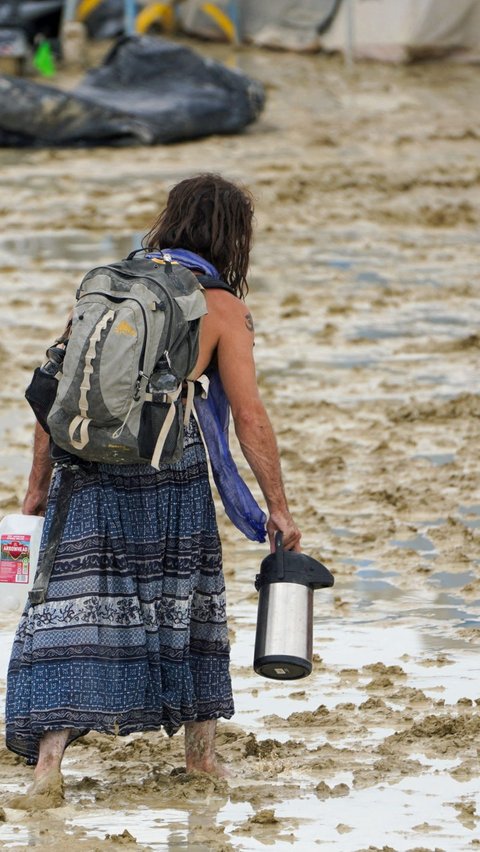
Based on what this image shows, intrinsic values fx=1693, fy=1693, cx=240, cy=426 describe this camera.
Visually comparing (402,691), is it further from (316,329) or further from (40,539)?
(316,329)

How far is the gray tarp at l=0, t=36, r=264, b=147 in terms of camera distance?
15.1m

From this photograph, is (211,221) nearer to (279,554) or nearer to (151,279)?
(151,279)

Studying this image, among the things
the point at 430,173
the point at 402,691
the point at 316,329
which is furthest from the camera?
the point at 430,173

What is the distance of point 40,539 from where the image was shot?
4066 mm

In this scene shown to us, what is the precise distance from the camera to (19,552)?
4094 mm

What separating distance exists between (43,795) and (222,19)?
18.3m

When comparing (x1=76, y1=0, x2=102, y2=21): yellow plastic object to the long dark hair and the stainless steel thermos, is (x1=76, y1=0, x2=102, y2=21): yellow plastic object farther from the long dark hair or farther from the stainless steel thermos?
the stainless steel thermos

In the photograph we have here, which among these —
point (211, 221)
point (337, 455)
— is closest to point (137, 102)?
point (337, 455)

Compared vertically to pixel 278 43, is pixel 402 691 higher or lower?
lower

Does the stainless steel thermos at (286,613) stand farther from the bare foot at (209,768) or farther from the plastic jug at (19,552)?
the plastic jug at (19,552)

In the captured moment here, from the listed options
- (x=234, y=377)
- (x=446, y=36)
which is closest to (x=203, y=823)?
(x=234, y=377)

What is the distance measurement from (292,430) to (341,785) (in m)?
3.77

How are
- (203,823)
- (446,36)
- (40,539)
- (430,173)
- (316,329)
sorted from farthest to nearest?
(446,36) → (430,173) → (316,329) → (40,539) → (203,823)

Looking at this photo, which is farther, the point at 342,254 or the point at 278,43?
the point at 278,43
